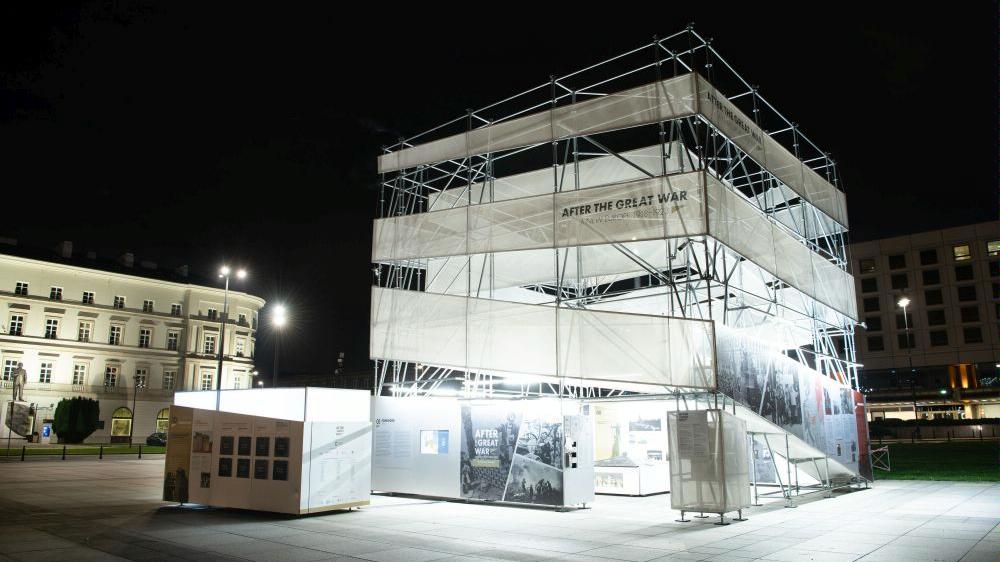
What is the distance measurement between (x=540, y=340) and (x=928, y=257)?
263 ft

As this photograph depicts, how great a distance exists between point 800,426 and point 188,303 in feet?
222

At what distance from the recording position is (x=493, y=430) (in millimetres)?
17953

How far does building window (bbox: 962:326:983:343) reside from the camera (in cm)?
7738

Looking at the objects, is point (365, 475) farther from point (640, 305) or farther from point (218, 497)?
point (640, 305)

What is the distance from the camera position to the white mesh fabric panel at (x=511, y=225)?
1948 cm

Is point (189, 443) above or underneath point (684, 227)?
underneath

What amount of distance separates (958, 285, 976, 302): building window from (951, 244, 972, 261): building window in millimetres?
3259

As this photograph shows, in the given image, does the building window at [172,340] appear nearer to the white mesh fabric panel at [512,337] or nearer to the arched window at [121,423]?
the arched window at [121,423]

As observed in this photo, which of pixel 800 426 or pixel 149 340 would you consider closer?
pixel 800 426

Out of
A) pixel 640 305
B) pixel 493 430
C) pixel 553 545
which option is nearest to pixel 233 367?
pixel 640 305

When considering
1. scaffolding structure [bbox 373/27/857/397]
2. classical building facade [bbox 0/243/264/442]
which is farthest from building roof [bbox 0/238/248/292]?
scaffolding structure [bbox 373/27/857/397]

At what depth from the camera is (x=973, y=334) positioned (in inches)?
3066

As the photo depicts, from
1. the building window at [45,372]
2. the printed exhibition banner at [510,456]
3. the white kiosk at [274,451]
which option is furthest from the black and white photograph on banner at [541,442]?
the building window at [45,372]

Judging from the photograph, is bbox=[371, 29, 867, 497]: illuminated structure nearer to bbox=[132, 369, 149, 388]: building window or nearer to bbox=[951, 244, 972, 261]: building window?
bbox=[132, 369, 149, 388]: building window
